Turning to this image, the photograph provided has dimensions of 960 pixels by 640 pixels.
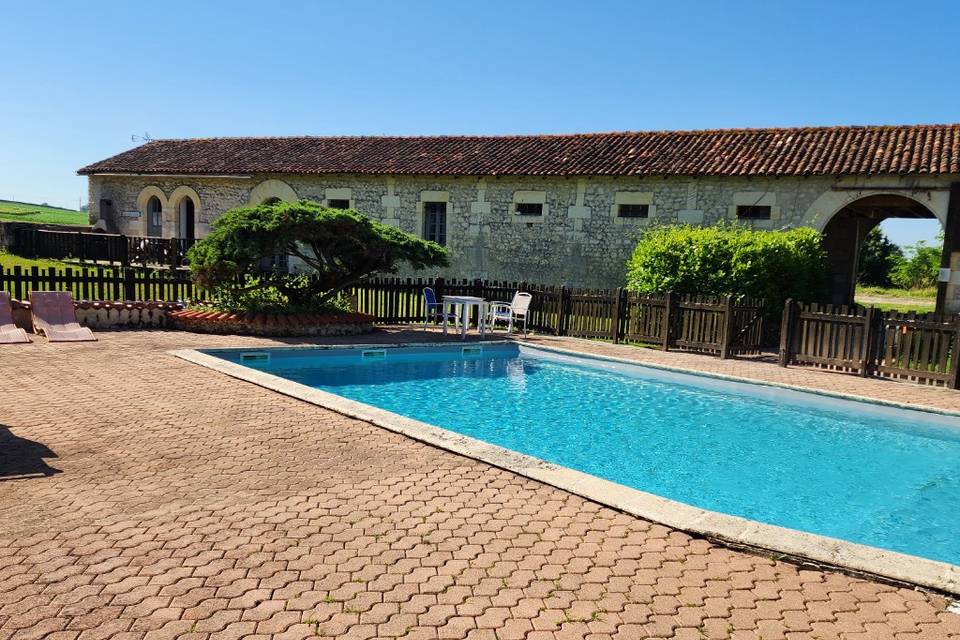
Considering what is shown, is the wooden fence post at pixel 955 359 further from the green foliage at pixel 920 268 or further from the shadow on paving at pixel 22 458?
the green foliage at pixel 920 268

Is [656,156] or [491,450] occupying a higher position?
[656,156]

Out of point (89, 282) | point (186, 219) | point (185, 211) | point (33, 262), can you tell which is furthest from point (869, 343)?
point (186, 219)

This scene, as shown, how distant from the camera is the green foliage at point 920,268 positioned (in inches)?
1304

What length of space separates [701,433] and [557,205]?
12163 millimetres

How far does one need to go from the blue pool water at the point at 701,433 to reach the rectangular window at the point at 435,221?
9.64m

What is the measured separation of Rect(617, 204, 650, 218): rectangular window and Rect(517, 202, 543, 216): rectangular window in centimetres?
232

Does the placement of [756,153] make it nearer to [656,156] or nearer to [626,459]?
[656,156]

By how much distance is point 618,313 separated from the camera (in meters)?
13.6

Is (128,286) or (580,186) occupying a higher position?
(580,186)

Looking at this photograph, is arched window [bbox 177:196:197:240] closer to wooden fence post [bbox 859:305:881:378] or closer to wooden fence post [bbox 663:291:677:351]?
wooden fence post [bbox 663:291:677:351]

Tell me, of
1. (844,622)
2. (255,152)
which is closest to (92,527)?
(844,622)

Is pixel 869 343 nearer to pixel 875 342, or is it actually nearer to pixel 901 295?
pixel 875 342

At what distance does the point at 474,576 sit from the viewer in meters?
3.31

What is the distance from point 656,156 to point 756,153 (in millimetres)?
2497
